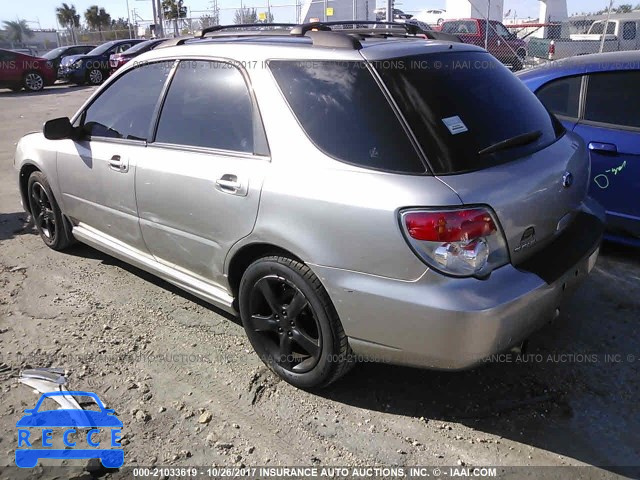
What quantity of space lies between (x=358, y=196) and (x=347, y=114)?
1.42 ft

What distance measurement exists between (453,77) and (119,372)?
95.8 inches

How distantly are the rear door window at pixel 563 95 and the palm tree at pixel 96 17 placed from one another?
2435 inches

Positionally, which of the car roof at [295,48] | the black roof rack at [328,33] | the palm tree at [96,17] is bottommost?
the car roof at [295,48]

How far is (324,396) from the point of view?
303cm

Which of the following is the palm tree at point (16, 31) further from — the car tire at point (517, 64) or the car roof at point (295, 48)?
the car roof at point (295, 48)

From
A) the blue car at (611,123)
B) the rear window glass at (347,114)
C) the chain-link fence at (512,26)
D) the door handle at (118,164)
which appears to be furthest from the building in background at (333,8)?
the rear window glass at (347,114)

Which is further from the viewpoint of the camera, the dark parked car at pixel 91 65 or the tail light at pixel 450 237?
the dark parked car at pixel 91 65

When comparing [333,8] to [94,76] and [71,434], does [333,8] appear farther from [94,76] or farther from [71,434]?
[71,434]

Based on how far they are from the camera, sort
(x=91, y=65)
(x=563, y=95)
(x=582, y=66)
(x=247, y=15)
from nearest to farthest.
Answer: (x=582, y=66)
(x=563, y=95)
(x=91, y=65)
(x=247, y=15)

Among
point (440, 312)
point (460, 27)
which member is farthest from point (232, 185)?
point (460, 27)

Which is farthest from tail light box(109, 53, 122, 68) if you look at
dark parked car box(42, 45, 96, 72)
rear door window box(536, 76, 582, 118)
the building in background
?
rear door window box(536, 76, 582, 118)

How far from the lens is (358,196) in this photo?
249 cm

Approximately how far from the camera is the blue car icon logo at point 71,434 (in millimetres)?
2668

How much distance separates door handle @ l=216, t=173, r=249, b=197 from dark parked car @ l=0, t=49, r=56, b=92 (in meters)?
20.5
